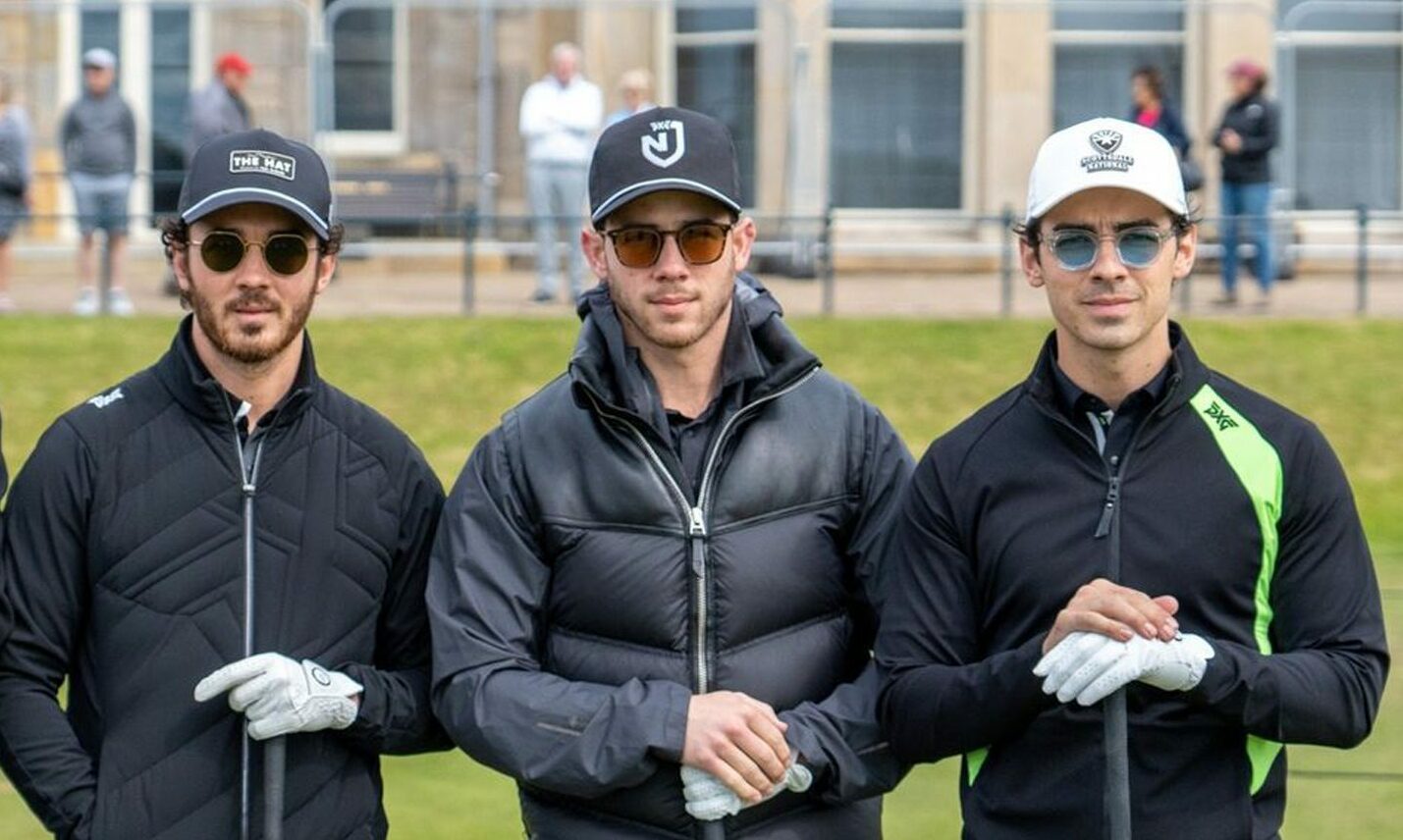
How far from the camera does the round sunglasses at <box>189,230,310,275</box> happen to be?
463cm

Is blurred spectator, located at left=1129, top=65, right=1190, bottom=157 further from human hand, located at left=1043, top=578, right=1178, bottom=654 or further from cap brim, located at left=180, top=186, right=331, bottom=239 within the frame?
human hand, located at left=1043, top=578, right=1178, bottom=654

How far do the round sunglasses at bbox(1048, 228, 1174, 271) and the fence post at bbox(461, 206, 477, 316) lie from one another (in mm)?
11922

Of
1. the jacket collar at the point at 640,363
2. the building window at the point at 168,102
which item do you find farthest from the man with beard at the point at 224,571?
the building window at the point at 168,102

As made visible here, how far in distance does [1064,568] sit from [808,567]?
1.65ft

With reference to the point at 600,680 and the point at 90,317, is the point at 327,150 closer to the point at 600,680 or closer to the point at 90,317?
the point at 90,317

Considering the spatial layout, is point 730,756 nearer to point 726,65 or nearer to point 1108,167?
point 1108,167

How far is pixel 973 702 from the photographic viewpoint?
14.0 feet

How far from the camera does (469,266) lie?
16.7 metres

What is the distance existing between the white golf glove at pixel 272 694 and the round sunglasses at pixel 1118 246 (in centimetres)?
146

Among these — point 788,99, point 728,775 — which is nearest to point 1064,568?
point 728,775

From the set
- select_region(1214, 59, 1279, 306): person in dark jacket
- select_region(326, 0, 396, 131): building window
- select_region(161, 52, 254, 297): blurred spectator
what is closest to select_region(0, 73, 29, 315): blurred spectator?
select_region(161, 52, 254, 297): blurred spectator

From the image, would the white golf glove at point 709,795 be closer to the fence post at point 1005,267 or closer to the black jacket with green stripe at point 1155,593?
the black jacket with green stripe at point 1155,593

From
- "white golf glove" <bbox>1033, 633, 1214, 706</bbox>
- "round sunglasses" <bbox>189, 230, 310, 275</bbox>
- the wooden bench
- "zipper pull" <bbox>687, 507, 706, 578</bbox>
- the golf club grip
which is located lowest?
the golf club grip

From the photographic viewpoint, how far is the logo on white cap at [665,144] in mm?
4562
